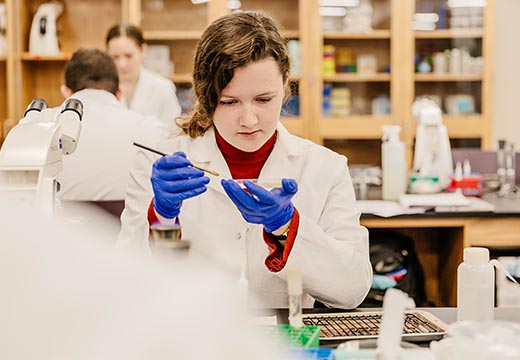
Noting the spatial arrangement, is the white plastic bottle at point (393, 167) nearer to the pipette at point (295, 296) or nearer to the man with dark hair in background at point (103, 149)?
the man with dark hair in background at point (103, 149)

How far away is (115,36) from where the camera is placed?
4.32m

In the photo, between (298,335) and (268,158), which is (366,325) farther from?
(268,158)

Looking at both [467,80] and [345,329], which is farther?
[467,80]

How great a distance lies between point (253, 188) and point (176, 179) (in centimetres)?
18

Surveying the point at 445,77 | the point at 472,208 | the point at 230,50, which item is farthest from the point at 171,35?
the point at 230,50

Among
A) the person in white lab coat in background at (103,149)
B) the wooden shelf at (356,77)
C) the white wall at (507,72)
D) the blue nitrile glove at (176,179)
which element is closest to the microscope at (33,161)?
the blue nitrile glove at (176,179)

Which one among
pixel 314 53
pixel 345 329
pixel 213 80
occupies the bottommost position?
pixel 345 329

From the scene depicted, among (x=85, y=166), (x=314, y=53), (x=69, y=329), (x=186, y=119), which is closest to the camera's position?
(x=69, y=329)

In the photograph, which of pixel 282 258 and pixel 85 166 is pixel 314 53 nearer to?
pixel 85 166

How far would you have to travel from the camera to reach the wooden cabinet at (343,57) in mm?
5074

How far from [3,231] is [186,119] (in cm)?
143

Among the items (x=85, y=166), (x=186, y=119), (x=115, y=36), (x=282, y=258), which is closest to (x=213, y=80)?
(x=186, y=119)

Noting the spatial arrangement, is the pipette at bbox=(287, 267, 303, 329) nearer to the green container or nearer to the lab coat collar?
the green container

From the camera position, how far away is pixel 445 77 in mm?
5133
